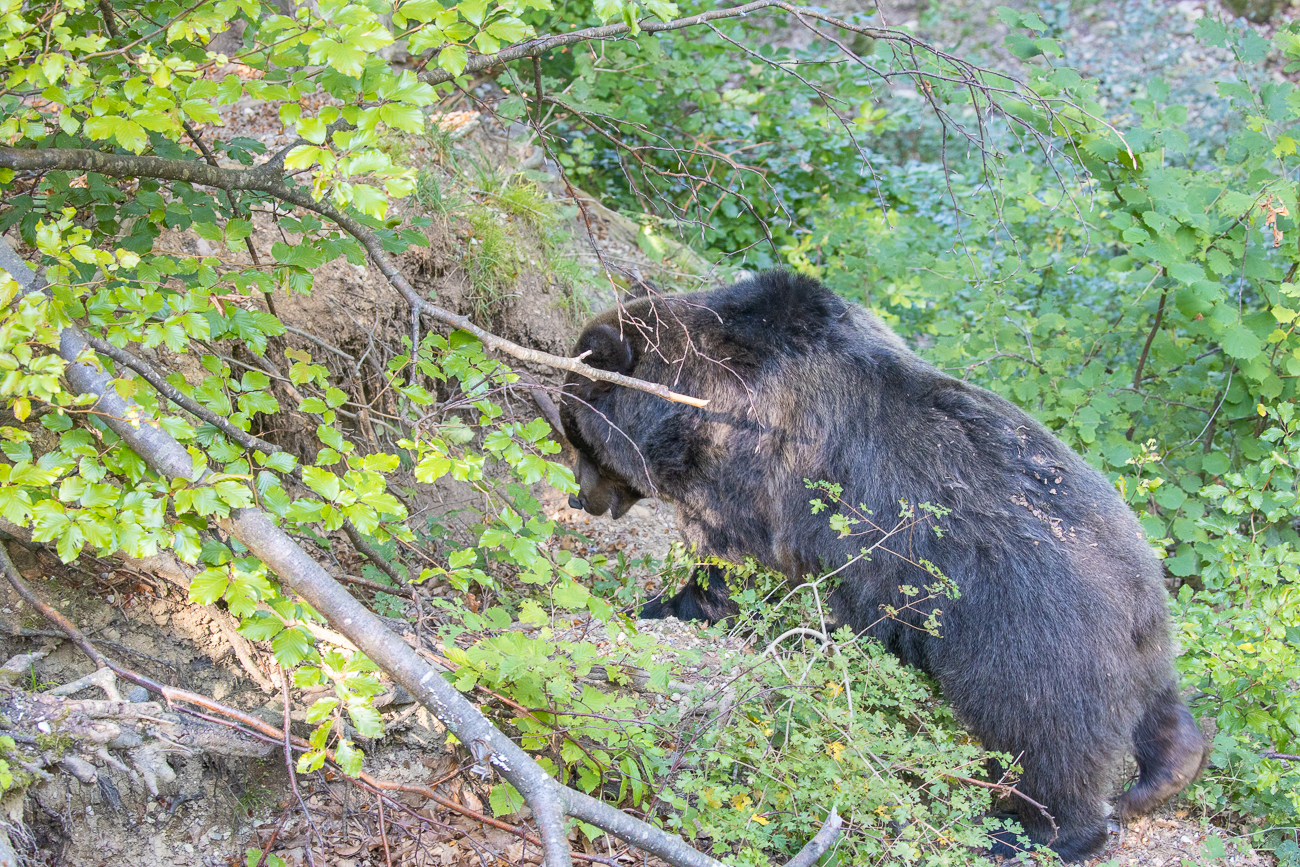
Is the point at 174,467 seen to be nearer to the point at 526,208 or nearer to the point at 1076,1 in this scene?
the point at 526,208

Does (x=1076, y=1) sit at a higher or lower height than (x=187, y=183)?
higher

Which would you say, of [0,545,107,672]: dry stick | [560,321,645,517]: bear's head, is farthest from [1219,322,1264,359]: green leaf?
[0,545,107,672]: dry stick

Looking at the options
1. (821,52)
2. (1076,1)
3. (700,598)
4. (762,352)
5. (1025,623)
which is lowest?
(700,598)

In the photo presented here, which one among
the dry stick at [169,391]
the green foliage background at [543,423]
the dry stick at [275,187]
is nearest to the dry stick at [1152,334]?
the green foliage background at [543,423]

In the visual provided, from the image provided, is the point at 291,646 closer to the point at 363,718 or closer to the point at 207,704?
the point at 363,718

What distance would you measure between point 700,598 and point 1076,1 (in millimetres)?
13351

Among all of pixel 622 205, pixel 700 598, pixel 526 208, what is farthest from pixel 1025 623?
pixel 622 205

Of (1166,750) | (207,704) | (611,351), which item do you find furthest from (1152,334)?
(207,704)

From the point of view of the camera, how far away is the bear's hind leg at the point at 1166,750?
3699 millimetres

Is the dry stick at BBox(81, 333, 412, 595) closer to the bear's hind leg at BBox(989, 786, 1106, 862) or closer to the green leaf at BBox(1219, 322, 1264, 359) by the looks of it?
the bear's hind leg at BBox(989, 786, 1106, 862)

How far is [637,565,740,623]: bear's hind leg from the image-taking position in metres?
4.90

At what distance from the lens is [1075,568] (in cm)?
345

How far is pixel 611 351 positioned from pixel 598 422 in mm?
395

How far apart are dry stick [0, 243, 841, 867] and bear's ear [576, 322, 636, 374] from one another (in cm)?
226
